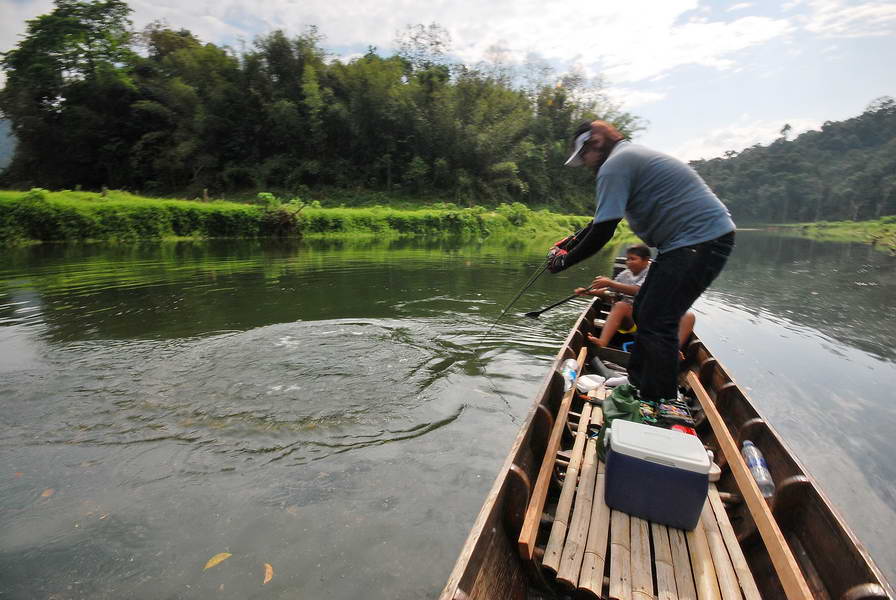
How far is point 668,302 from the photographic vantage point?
260 cm

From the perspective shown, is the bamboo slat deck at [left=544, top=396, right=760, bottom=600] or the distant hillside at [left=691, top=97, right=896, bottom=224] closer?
the bamboo slat deck at [left=544, top=396, right=760, bottom=600]

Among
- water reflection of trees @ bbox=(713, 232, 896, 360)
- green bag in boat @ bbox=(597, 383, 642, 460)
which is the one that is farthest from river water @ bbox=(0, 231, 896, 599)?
green bag in boat @ bbox=(597, 383, 642, 460)

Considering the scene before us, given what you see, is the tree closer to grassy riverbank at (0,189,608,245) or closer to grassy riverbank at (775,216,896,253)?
grassy riverbank at (0,189,608,245)

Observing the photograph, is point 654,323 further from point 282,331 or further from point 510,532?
point 282,331

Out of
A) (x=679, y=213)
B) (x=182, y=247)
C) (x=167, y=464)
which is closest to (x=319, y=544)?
(x=167, y=464)

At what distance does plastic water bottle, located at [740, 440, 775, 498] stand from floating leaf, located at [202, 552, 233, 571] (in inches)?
113

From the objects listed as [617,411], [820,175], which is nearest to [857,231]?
[820,175]

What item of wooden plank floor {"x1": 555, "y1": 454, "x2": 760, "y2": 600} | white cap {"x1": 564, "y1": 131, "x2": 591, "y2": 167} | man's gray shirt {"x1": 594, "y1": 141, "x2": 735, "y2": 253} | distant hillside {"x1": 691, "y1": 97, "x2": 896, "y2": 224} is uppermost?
distant hillside {"x1": 691, "y1": 97, "x2": 896, "y2": 224}

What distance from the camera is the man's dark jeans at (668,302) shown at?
8.27ft

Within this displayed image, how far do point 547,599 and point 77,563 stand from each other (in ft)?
8.14

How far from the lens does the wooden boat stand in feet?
5.15

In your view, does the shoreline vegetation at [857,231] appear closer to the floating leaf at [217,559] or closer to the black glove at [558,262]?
the black glove at [558,262]

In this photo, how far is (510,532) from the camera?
1851mm

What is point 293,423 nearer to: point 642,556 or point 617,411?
point 617,411
